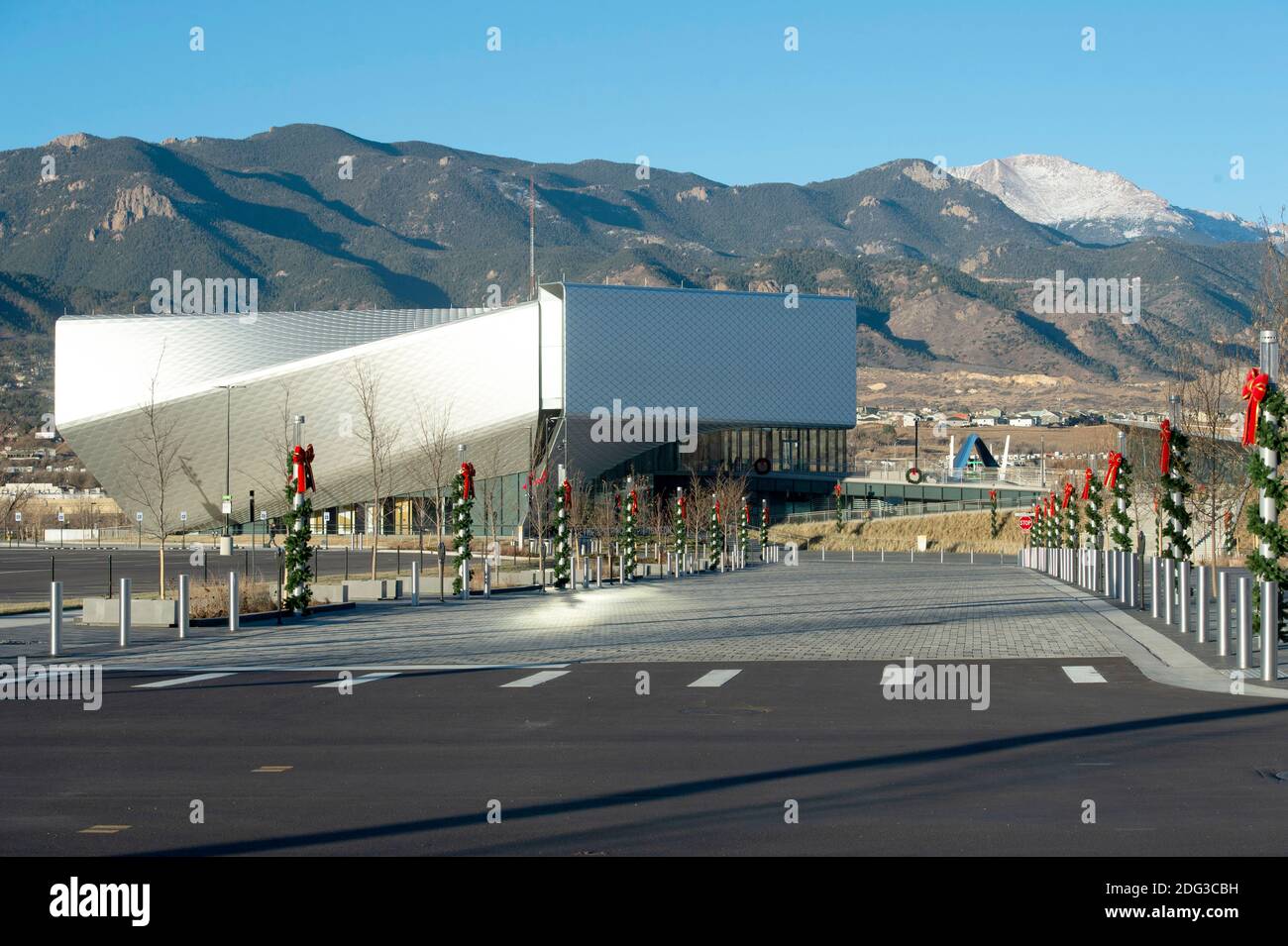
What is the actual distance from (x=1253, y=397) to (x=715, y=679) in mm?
7140

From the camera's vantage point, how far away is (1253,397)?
1783cm

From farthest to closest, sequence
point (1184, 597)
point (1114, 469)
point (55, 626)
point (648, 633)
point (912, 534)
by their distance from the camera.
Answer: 1. point (912, 534)
2. point (1114, 469)
3. point (648, 633)
4. point (1184, 597)
5. point (55, 626)

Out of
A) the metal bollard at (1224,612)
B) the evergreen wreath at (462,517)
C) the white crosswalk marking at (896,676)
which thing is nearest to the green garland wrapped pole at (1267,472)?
the metal bollard at (1224,612)

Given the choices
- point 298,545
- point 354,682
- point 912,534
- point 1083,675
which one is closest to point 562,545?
point 298,545

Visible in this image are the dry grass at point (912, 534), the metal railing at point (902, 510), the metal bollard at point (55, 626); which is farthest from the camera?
the metal railing at point (902, 510)

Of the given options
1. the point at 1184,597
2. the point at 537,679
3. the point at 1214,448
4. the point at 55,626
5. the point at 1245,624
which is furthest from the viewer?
the point at 1214,448

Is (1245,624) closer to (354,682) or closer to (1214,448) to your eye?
Answer: (354,682)

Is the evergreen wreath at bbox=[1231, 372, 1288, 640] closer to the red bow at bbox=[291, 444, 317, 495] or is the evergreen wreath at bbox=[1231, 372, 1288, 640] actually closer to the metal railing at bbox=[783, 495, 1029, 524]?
the red bow at bbox=[291, 444, 317, 495]

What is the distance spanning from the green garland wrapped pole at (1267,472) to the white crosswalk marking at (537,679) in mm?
8060

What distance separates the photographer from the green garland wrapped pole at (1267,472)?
17.6 metres

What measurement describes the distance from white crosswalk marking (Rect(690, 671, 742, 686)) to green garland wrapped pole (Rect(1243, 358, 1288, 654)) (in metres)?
6.06

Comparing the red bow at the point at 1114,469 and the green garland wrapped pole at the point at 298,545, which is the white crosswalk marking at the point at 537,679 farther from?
the red bow at the point at 1114,469
